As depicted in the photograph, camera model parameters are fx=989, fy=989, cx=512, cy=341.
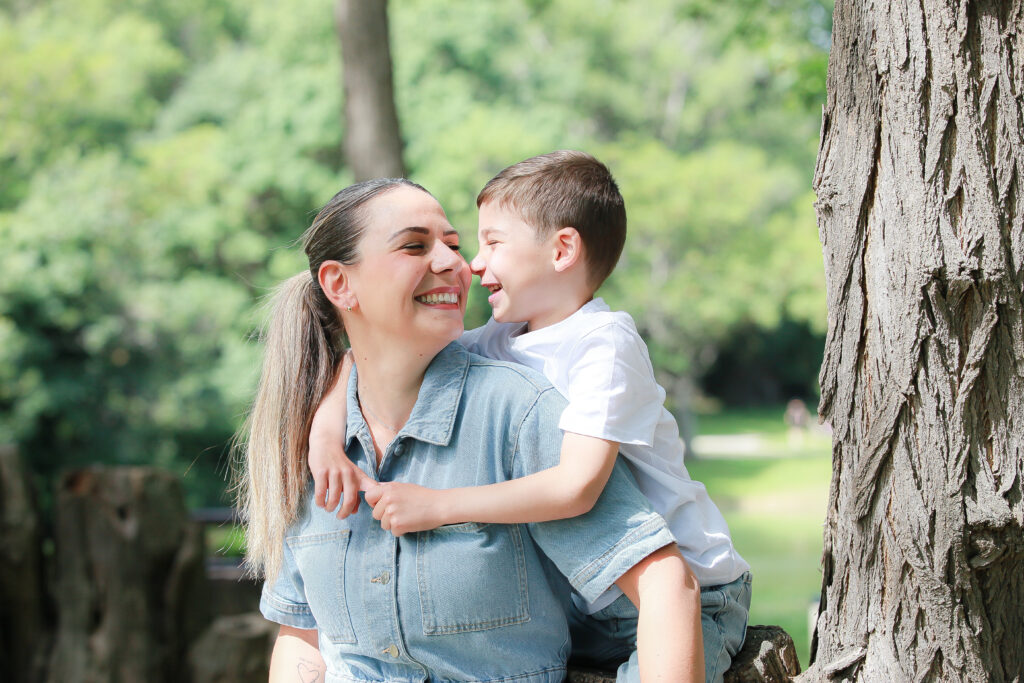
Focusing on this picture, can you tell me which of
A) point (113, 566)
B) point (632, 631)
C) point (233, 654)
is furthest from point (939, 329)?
point (113, 566)

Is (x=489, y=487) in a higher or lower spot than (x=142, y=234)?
lower

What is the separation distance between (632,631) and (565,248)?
677 millimetres

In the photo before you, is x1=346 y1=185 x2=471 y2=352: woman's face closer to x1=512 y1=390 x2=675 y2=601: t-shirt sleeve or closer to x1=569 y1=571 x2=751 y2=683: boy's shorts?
x1=512 y1=390 x2=675 y2=601: t-shirt sleeve

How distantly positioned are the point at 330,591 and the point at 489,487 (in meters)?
0.37

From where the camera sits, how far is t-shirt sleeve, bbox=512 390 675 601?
155 centimetres

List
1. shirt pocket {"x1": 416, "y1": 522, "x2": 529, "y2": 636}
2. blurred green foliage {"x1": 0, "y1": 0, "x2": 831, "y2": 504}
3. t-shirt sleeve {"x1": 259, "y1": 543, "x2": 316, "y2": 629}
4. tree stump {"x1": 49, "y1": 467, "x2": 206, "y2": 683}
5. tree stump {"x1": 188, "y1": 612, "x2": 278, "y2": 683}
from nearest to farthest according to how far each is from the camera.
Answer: shirt pocket {"x1": 416, "y1": 522, "x2": 529, "y2": 636} → t-shirt sleeve {"x1": 259, "y1": 543, "x2": 316, "y2": 629} → tree stump {"x1": 188, "y1": 612, "x2": 278, "y2": 683} → tree stump {"x1": 49, "y1": 467, "x2": 206, "y2": 683} → blurred green foliage {"x1": 0, "y1": 0, "x2": 831, "y2": 504}

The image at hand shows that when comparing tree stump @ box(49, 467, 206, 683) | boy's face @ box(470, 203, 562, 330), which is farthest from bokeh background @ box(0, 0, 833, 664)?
boy's face @ box(470, 203, 562, 330)

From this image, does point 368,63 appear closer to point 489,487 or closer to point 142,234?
point 489,487

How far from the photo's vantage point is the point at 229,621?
5117mm

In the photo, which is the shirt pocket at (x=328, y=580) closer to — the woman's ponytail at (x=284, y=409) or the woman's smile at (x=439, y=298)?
the woman's ponytail at (x=284, y=409)

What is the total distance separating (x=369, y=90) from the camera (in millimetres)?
5180

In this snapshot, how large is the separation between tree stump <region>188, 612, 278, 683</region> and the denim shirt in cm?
345

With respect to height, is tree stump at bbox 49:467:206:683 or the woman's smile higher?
the woman's smile

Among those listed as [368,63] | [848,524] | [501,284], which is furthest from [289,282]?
[368,63]
